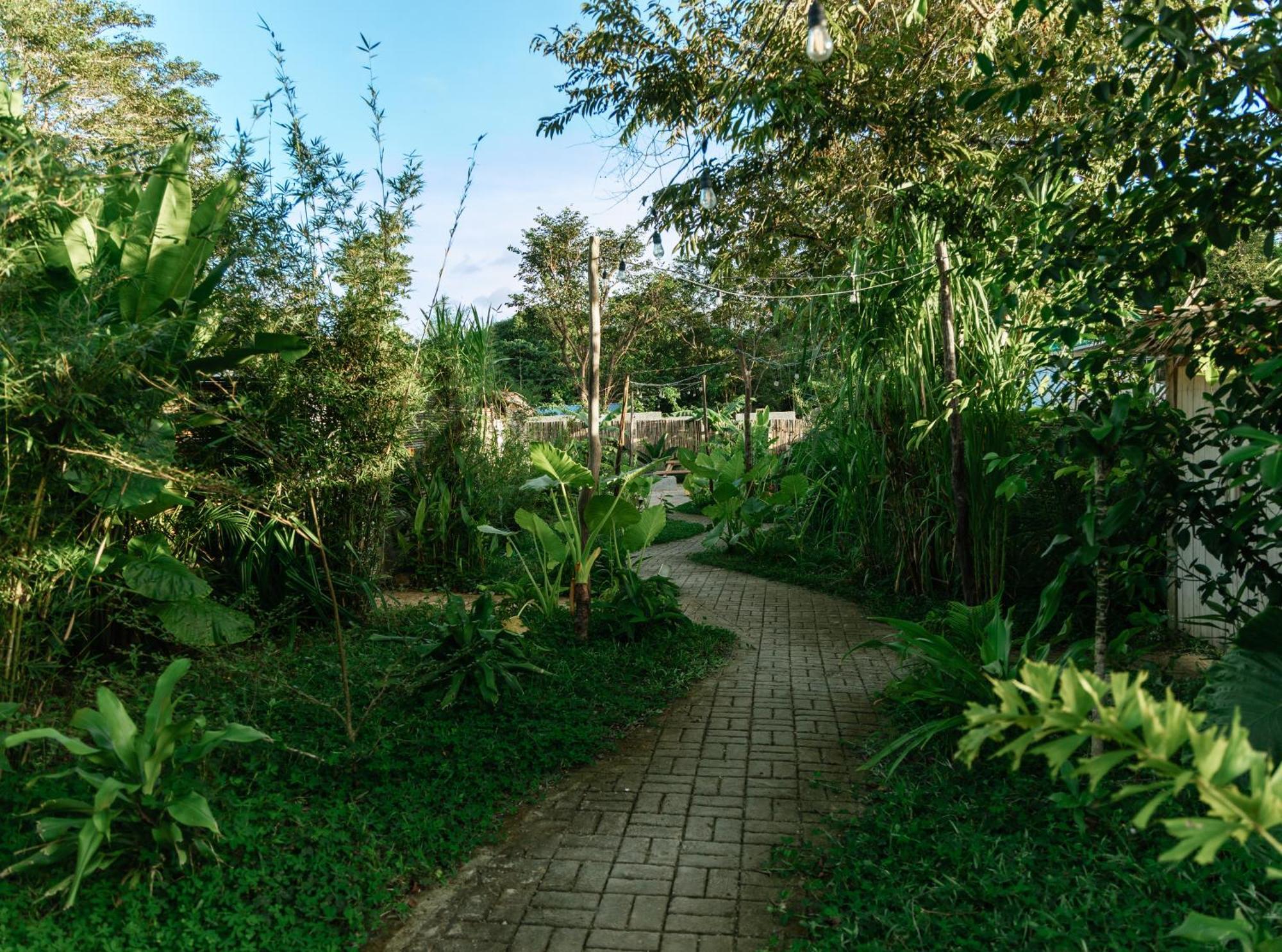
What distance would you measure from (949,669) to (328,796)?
2.97m

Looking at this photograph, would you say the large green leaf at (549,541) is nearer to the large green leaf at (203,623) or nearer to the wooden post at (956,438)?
the large green leaf at (203,623)

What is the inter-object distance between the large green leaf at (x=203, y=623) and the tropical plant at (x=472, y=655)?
0.81 m

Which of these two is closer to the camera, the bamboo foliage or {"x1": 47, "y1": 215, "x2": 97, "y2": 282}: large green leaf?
{"x1": 47, "y1": 215, "x2": 97, "y2": 282}: large green leaf

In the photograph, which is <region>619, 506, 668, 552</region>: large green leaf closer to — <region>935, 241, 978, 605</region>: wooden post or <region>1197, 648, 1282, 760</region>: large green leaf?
<region>935, 241, 978, 605</region>: wooden post

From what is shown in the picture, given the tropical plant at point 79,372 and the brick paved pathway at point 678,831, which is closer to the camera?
the brick paved pathway at point 678,831

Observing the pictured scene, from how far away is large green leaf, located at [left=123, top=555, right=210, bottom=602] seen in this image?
4820 mm

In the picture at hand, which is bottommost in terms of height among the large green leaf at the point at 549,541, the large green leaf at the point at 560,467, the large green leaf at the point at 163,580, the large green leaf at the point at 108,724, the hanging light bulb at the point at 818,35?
the large green leaf at the point at 108,724

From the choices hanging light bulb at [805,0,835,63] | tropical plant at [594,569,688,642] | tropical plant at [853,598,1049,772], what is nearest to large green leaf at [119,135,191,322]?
hanging light bulb at [805,0,835,63]

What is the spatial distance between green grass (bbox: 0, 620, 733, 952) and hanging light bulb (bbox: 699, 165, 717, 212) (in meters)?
4.54

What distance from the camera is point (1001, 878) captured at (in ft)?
9.57

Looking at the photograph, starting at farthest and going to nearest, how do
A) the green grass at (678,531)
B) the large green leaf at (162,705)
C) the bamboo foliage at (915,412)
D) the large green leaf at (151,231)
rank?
the green grass at (678,531) < the bamboo foliage at (915,412) < the large green leaf at (151,231) < the large green leaf at (162,705)

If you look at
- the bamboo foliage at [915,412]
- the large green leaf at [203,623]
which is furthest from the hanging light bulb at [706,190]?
the large green leaf at [203,623]

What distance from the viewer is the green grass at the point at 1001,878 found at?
264 cm

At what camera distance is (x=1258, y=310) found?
3391mm
